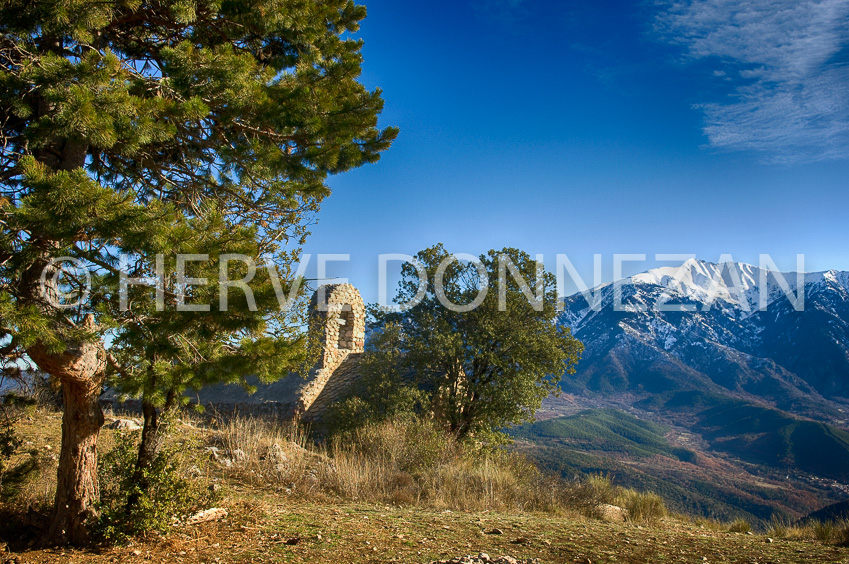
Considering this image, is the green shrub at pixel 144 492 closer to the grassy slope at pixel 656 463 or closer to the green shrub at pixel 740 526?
the green shrub at pixel 740 526

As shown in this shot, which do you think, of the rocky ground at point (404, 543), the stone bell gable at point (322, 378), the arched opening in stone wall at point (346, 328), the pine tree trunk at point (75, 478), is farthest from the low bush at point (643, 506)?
the arched opening in stone wall at point (346, 328)

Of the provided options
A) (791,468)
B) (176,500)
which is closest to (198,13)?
(176,500)

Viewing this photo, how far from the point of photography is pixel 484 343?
44.3 ft

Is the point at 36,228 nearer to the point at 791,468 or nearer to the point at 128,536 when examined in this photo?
the point at 128,536

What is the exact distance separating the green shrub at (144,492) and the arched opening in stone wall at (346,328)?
36.2 ft

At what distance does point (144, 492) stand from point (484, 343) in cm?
981

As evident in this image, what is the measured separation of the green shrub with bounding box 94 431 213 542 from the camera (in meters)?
4.50

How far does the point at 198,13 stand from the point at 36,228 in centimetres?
299

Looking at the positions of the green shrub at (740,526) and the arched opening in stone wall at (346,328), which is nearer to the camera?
the green shrub at (740,526)

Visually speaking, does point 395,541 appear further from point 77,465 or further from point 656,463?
point 656,463

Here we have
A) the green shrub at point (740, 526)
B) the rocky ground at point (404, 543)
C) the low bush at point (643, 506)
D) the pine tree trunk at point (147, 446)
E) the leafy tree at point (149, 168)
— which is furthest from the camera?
the low bush at point (643, 506)

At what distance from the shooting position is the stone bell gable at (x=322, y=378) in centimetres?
1400

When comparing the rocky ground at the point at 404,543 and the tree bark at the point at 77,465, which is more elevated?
the tree bark at the point at 77,465

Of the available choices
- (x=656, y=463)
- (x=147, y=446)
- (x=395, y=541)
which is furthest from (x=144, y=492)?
(x=656, y=463)
